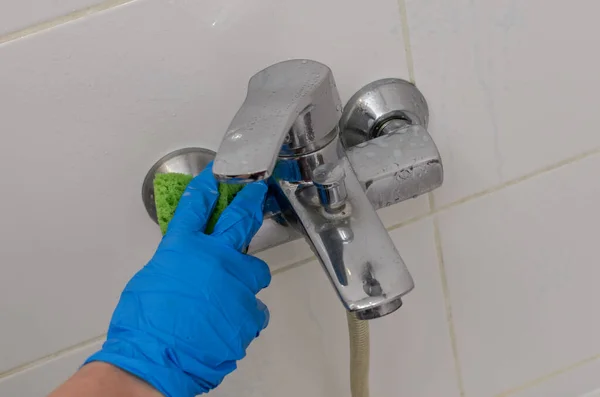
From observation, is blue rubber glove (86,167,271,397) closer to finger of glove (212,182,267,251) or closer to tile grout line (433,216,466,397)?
finger of glove (212,182,267,251)

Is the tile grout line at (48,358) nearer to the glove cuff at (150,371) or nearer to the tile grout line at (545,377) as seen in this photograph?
the glove cuff at (150,371)

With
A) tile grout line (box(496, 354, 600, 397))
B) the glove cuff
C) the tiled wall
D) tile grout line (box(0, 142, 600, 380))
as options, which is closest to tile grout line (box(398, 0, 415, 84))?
the tiled wall

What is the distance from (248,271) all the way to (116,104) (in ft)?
0.45

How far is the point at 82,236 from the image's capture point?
18.7 inches

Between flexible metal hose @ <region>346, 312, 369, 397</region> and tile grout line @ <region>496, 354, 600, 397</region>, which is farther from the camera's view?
tile grout line @ <region>496, 354, 600, 397</region>

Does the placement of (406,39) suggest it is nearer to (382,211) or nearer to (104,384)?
(382,211)

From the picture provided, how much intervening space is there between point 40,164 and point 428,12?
0.92ft

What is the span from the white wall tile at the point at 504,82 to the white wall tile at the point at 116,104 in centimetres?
3

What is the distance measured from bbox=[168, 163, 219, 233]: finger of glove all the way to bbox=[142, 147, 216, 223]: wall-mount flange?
0.08ft

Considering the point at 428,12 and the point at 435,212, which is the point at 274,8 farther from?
the point at 435,212

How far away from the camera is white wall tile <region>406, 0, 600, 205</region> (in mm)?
463

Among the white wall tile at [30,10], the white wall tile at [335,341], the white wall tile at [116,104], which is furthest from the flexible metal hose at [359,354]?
the white wall tile at [30,10]

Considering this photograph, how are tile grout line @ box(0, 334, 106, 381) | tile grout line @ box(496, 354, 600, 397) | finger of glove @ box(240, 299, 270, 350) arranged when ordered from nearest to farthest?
1. finger of glove @ box(240, 299, 270, 350)
2. tile grout line @ box(0, 334, 106, 381)
3. tile grout line @ box(496, 354, 600, 397)

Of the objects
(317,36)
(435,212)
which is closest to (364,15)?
(317,36)
